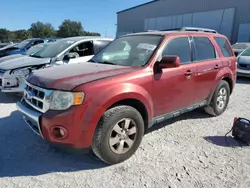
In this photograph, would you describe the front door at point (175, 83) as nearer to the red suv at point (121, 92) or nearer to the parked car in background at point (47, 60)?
the red suv at point (121, 92)

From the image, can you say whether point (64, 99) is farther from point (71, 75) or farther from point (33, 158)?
point (33, 158)

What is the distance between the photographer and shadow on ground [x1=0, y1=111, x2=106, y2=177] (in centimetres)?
293

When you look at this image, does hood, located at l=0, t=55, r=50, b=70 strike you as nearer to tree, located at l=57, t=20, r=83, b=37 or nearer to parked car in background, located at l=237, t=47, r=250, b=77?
parked car in background, located at l=237, t=47, r=250, b=77

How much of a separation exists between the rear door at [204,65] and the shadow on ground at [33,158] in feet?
7.43

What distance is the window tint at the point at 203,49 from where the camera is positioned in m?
4.27

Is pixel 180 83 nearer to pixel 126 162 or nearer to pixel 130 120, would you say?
pixel 130 120

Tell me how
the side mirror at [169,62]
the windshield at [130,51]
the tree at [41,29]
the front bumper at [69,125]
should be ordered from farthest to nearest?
the tree at [41,29] < the windshield at [130,51] < the side mirror at [169,62] < the front bumper at [69,125]

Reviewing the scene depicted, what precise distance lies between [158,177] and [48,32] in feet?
256

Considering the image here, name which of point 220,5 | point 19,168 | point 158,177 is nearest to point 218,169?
point 158,177

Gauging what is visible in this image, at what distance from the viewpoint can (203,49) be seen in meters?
4.45

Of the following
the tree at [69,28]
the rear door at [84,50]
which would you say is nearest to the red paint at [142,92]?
the rear door at [84,50]

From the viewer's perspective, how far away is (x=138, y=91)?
314 cm

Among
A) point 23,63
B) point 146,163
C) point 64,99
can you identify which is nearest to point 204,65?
point 146,163

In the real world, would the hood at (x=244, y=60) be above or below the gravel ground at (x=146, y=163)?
above
